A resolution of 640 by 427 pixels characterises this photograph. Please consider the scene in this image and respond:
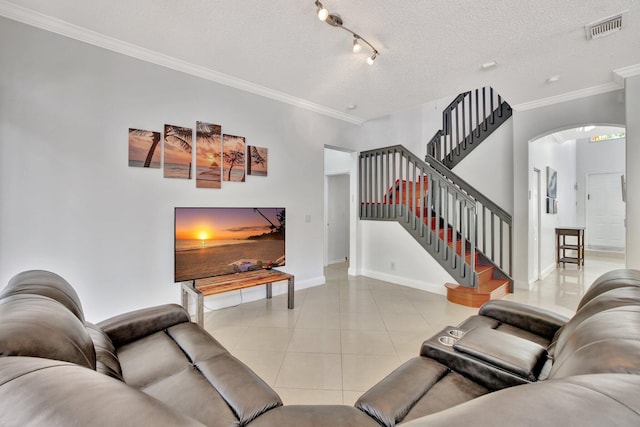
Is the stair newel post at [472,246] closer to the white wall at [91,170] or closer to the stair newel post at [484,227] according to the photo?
the stair newel post at [484,227]

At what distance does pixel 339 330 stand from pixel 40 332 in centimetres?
247

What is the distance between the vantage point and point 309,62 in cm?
310

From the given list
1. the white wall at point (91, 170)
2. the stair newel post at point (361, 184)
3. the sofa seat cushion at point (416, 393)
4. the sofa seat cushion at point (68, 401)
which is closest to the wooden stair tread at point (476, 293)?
the stair newel post at point (361, 184)

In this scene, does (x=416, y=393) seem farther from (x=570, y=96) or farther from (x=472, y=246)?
(x=570, y=96)

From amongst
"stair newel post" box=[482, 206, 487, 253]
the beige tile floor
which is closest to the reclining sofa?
the beige tile floor

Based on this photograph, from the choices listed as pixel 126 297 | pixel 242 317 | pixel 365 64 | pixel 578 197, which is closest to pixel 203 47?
pixel 365 64

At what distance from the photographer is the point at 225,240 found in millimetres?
3258

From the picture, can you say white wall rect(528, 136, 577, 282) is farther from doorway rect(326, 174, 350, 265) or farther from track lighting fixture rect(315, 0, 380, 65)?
doorway rect(326, 174, 350, 265)

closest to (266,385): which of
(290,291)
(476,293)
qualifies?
(290,291)

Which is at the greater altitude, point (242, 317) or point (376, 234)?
point (376, 234)

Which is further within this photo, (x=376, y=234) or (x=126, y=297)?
(x=376, y=234)

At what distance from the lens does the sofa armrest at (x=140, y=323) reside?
64.8 inches

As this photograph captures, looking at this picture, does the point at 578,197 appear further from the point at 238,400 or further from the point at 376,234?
the point at 238,400

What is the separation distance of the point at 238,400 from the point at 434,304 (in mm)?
3140
